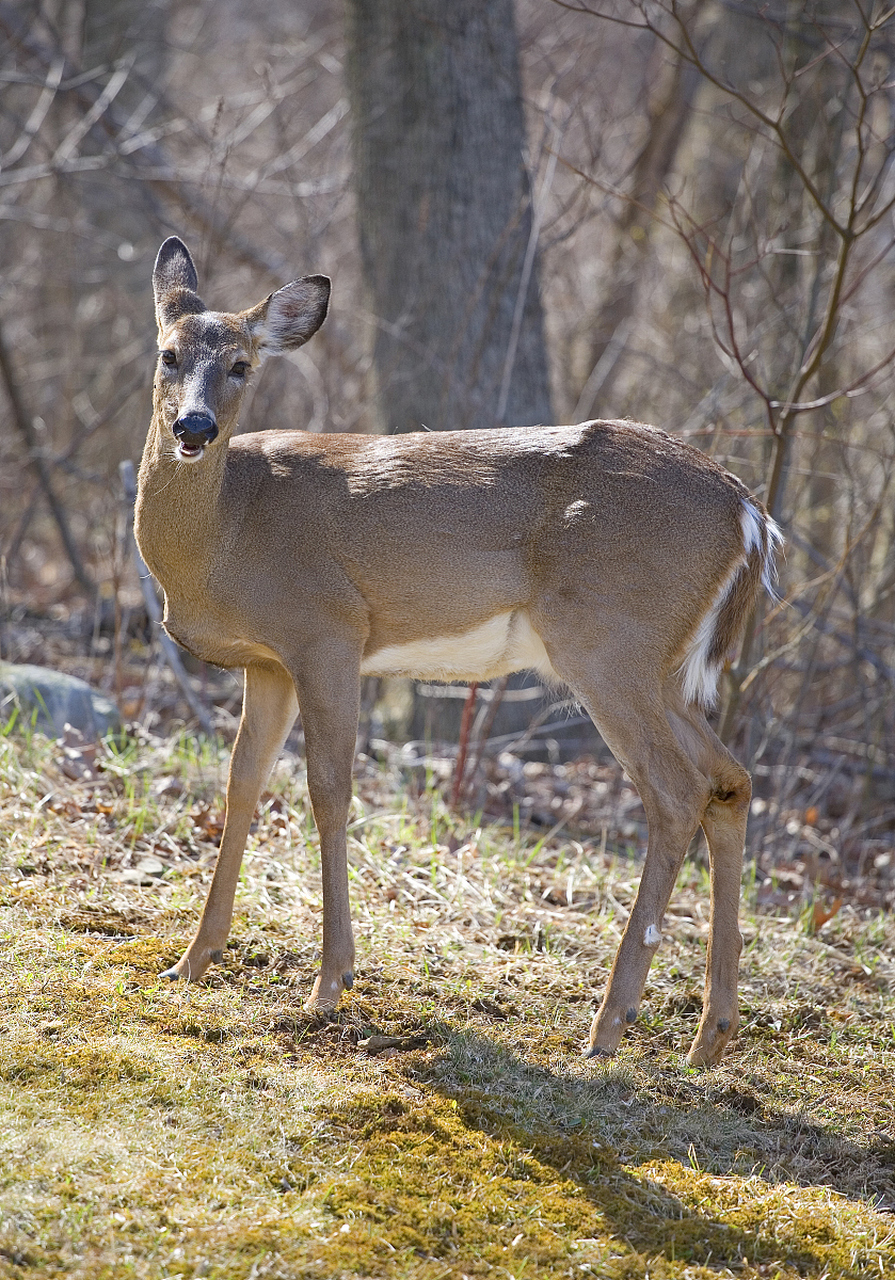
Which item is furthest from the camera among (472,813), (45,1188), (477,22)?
(477,22)

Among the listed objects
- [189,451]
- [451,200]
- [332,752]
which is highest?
[451,200]

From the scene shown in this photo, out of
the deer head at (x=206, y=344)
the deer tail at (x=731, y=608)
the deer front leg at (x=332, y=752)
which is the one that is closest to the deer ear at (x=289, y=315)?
the deer head at (x=206, y=344)

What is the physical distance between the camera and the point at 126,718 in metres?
7.28

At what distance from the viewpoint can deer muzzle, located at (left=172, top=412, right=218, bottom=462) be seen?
13.9 ft

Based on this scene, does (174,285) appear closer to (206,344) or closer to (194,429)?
(206,344)

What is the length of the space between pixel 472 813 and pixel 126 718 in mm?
2034

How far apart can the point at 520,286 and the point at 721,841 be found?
4193 millimetres

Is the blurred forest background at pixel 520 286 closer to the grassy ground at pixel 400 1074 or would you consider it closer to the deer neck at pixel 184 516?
the grassy ground at pixel 400 1074

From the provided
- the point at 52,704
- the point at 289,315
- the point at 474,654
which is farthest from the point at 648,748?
the point at 52,704

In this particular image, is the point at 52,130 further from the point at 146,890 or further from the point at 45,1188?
the point at 45,1188

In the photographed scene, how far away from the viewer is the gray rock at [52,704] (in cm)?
650

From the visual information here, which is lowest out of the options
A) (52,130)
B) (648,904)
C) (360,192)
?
(648,904)

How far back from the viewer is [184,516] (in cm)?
467

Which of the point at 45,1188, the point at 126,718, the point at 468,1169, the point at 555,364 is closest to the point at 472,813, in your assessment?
the point at 126,718
